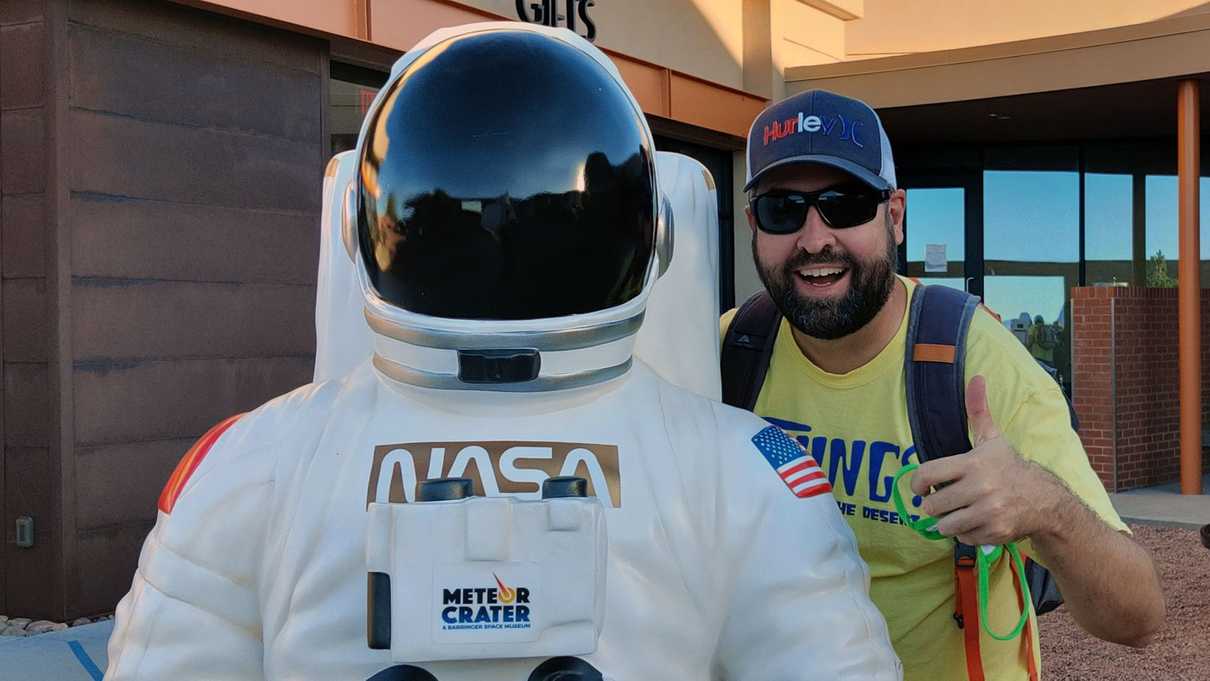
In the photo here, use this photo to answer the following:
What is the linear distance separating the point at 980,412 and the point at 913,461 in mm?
434

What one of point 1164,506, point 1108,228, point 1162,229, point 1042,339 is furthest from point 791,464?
point 1162,229

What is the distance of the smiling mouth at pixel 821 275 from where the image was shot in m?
2.33

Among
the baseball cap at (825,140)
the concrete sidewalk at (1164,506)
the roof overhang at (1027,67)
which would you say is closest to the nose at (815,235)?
the baseball cap at (825,140)

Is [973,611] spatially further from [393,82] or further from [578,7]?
[578,7]

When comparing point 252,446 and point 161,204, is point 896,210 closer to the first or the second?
point 252,446

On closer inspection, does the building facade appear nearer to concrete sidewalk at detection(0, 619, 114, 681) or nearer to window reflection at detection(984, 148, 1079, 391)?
concrete sidewalk at detection(0, 619, 114, 681)

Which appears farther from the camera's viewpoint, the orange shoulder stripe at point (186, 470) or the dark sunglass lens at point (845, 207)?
the dark sunglass lens at point (845, 207)

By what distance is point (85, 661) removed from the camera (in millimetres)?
4684

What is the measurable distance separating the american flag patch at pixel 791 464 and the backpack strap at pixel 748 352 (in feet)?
2.12

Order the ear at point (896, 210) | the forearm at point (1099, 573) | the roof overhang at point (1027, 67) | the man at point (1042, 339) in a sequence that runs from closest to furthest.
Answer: the forearm at point (1099, 573)
the ear at point (896, 210)
the roof overhang at point (1027, 67)
the man at point (1042, 339)

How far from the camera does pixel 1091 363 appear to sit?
9.86 meters

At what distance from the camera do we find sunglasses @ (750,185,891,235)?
92.3 inches

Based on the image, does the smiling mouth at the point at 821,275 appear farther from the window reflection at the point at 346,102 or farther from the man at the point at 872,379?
the window reflection at the point at 346,102

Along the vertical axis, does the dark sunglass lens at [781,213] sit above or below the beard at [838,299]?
above
